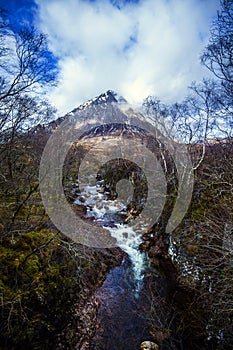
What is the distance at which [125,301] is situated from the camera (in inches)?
259

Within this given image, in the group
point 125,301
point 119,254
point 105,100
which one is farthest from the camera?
point 105,100

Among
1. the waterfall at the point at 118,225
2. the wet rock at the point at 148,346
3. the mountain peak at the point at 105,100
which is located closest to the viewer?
the wet rock at the point at 148,346

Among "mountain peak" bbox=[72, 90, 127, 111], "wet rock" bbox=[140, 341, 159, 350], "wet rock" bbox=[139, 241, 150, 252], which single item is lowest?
"wet rock" bbox=[140, 341, 159, 350]

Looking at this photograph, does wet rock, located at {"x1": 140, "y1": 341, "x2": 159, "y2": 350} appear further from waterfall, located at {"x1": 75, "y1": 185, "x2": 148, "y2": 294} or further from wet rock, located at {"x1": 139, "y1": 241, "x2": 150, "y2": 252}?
wet rock, located at {"x1": 139, "y1": 241, "x2": 150, "y2": 252}

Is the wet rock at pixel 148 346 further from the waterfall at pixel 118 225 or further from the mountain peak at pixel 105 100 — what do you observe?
the mountain peak at pixel 105 100

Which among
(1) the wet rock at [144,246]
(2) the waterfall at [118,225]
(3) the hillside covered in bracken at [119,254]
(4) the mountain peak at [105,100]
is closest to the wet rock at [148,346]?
(3) the hillside covered in bracken at [119,254]

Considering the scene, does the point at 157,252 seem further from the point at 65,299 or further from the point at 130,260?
the point at 65,299

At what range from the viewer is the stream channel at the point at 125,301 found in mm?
5148

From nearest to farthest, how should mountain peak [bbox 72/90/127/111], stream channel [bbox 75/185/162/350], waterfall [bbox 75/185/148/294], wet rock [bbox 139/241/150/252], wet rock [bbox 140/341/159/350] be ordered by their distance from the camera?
wet rock [bbox 140/341/159/350]
stream channel [bbox 75/185/162/350]
waterfall [bbox 75/185/148/294]
wet rock [bbox 139/241/150/252]
mountain peak [bbox 72/90/127/111]

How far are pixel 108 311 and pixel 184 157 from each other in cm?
1006

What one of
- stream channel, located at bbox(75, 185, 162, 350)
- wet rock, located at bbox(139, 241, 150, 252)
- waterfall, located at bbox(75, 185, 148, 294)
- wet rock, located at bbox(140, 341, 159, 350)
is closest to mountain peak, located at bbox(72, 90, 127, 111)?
waterfall, located at bbox(75, 185, 148, 294)

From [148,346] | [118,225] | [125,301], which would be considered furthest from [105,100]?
[148,346]

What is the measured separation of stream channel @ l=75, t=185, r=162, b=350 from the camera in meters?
5.15

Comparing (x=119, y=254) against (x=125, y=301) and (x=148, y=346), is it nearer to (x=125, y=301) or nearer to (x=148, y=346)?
(x=125, y=301)
